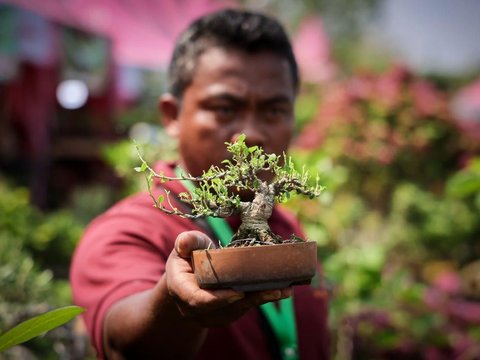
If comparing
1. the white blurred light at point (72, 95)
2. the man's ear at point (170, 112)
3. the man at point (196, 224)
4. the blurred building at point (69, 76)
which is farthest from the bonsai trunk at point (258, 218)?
the white blurred light at point (72, 95)

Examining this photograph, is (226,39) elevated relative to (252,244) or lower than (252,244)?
elevated

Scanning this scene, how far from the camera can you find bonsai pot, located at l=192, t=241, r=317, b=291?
105 centimetres

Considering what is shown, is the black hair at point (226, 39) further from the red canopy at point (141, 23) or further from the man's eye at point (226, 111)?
the red canopy at point (141, 23)

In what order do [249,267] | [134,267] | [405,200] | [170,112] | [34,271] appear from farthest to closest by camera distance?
[405,200], [34,271], [170,112], [134,267], [249,267]

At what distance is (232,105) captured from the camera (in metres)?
1.68

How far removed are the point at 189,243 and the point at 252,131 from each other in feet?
2.01

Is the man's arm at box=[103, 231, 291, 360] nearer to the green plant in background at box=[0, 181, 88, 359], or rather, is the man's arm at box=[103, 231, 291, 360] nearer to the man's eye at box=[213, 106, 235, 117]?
the man's eye at box=[213, 106, 235, 117]

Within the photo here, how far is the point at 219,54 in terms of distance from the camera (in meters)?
1.73

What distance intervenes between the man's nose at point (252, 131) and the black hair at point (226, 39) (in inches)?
7.3

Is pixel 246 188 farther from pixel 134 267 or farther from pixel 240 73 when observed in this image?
pixel 240 73

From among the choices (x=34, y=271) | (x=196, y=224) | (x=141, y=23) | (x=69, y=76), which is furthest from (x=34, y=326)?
(x=141, y=23)

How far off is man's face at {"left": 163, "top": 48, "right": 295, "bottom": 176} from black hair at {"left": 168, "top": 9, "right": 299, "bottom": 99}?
1.0 inches

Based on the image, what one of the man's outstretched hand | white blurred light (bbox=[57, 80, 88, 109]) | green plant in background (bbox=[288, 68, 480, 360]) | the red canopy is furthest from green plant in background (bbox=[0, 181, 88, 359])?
white blurred light (bbox=[57, 80, 88, 109])

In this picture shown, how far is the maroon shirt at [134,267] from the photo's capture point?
4.74ft
